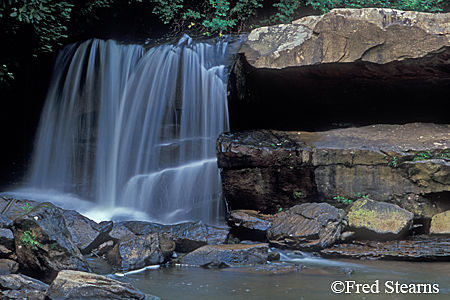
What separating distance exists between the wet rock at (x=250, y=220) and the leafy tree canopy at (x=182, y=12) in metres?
4.37

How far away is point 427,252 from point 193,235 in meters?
2.79

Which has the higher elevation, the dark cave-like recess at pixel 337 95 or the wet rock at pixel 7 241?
the dark cave-like recess at pixel 337 95

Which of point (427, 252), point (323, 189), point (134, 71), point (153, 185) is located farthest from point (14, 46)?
point (427, 252)

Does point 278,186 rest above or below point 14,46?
below

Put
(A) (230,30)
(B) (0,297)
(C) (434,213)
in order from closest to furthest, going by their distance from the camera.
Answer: (B) (0,297)
(C) (434,213)
(A) (230,30)

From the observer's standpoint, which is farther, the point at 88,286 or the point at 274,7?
the point at 274,7

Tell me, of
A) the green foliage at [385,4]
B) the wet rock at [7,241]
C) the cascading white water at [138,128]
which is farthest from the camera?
the green foliage at [385,4]

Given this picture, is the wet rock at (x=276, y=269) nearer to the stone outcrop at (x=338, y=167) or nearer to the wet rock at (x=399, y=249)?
the wet rock at (x=399, y=249)

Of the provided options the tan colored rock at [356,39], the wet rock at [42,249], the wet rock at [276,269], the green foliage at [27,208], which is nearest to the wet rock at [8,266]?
the wet rock at [42,249]

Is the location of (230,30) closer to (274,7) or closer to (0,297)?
(274,7)

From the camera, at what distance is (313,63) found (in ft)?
20.0

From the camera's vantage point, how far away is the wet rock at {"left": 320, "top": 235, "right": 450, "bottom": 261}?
16.3ft

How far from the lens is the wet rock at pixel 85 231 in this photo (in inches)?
207

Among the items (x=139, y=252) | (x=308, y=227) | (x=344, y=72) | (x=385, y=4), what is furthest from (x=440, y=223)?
(x=385, y=4)
